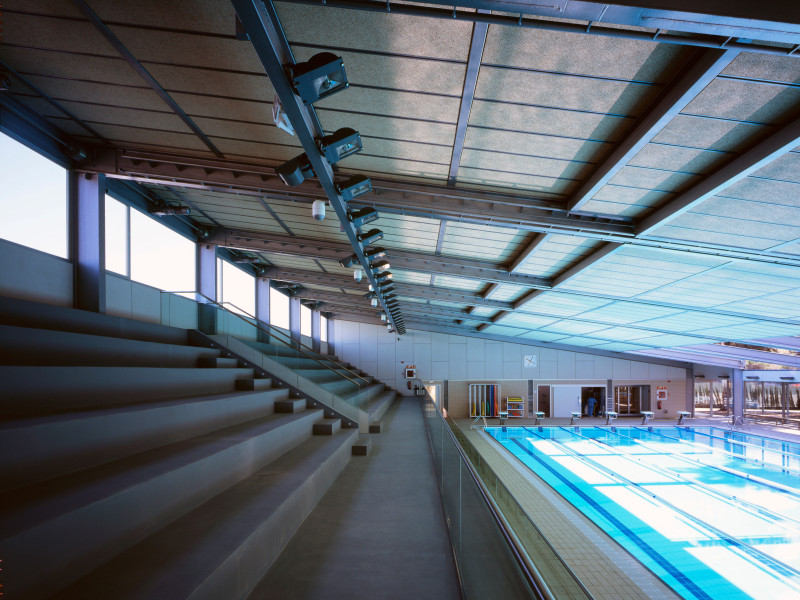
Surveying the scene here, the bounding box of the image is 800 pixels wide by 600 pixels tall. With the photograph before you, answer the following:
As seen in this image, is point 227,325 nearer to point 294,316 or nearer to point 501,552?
point 501,552

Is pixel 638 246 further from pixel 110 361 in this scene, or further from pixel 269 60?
pixel 110 361

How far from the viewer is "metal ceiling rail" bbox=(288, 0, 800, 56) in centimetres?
211

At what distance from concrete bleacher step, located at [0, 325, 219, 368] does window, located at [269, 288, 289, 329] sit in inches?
397

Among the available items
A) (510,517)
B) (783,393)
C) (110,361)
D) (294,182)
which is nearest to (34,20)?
(294,182)

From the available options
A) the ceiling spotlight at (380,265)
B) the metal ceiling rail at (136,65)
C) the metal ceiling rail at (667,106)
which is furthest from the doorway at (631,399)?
the metal ceiling rail at (136,65)

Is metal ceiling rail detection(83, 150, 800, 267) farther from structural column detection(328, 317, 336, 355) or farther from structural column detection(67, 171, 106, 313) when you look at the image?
structural column detection(328, 317, 336, 355)

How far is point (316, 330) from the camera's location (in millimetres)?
21703

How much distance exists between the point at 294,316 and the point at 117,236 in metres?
10.7

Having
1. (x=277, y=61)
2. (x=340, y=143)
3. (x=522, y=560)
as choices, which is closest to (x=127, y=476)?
(x=522, y=560)

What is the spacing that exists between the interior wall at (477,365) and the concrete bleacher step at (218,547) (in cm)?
1819

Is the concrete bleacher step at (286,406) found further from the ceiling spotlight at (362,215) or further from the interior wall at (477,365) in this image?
the interior wall at (477,365)

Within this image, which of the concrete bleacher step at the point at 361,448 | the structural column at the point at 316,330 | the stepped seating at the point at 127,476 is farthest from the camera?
the structural column at the point at 316,330

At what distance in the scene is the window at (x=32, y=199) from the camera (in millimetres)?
5844

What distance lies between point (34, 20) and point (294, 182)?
239cm
